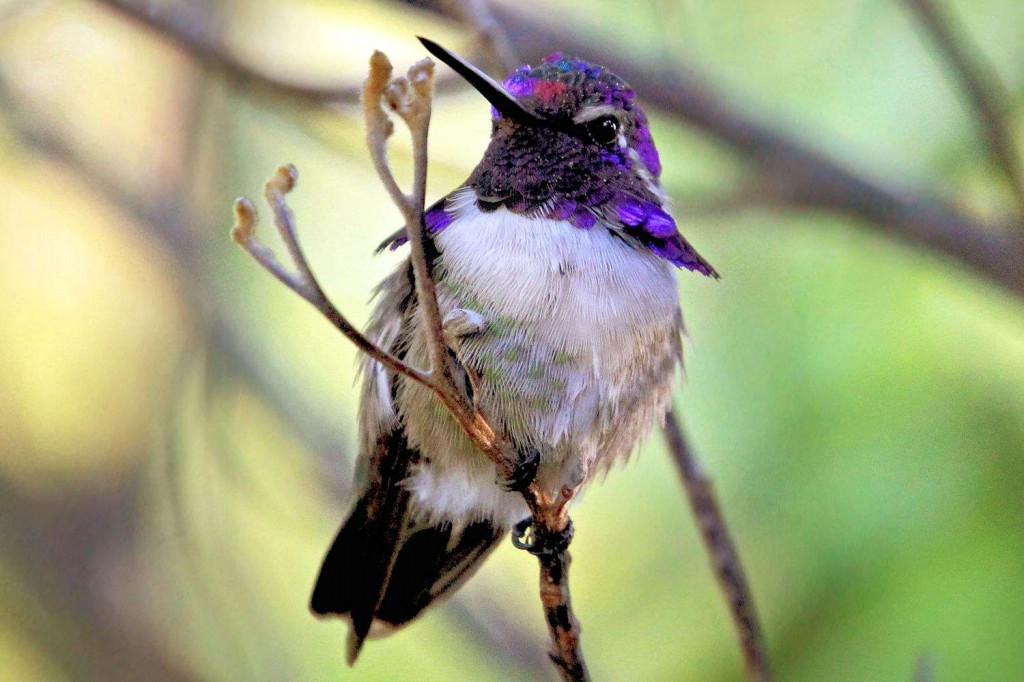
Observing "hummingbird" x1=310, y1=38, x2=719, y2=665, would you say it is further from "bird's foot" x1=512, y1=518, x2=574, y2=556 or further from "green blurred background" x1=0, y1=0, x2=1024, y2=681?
"green blurred background" x1=0, y1=0, x2=1024, y2=681

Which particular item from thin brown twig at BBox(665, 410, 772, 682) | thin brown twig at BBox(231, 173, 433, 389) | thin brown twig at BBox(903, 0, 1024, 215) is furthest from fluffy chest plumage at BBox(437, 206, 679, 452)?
thin brown twig at BBox(903, 0, 1024, 215)

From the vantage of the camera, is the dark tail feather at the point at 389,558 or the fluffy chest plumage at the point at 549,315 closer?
the fluffy chest plumage at the point at 549,315

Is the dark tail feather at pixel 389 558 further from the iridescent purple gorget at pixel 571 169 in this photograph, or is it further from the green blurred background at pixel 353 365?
the iridescent purple gorget at pixel 571 169

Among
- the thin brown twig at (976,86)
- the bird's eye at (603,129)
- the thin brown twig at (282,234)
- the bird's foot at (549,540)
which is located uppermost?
the thin brown twig at (976,86)

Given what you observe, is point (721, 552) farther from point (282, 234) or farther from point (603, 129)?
point (282, 234)

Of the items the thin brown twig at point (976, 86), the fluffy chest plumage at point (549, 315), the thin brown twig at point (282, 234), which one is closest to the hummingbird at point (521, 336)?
the fluffy chest plumage at point (549, 315)

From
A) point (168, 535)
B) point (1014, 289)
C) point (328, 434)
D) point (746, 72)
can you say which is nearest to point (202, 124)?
point (328, 434)
